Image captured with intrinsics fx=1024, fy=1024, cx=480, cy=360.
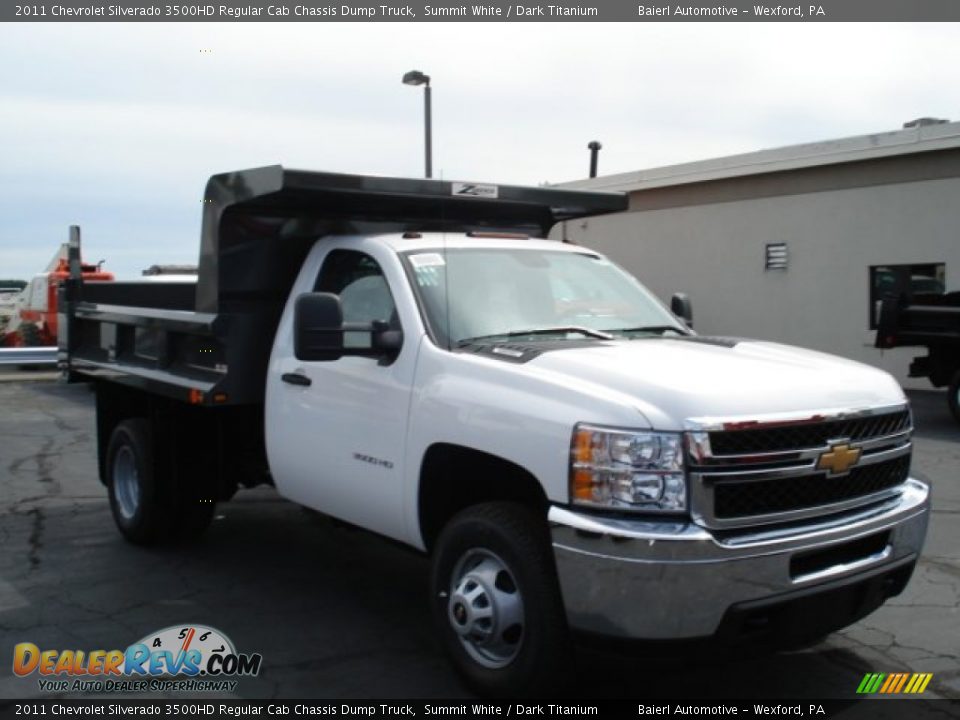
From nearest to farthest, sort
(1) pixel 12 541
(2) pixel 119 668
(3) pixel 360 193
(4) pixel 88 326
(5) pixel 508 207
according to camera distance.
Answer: (2) pixel 119 668, (3) pixel 360 193, (5) pixel 508 207, (1) pixel 12 541, (4) pixel 88 326

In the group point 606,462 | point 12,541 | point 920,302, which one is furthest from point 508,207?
point 920,302

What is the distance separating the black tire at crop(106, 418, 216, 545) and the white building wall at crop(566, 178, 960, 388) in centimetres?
1097

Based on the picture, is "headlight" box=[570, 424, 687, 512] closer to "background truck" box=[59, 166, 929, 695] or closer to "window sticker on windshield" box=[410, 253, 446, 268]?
"background truck" box=[59, 166, 929, 695]

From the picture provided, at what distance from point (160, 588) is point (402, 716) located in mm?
2350

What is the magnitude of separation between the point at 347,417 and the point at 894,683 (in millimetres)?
2780

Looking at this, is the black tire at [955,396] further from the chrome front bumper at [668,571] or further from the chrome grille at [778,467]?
the chrome front bumper at [668,571]

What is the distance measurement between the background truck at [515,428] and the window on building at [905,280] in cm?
1166

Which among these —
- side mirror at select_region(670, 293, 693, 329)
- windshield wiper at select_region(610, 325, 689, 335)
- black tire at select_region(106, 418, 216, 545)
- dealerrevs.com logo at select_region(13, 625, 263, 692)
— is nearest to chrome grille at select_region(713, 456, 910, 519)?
windshield wiper at select_region(610, 325, 689, 335)

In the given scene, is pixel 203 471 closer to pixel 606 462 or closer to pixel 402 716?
pixel 402 716

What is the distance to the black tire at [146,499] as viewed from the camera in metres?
6.67

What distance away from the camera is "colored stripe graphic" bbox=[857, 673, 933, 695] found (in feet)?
14.6

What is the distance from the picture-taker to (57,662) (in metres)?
4.81

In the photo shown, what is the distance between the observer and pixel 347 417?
503cm

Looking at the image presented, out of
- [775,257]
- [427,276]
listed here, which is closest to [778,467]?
[427,276]
